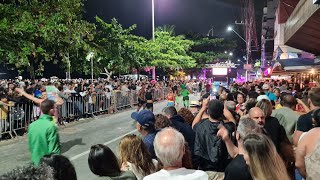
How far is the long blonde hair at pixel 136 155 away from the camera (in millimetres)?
3504

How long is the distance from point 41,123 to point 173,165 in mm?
3173

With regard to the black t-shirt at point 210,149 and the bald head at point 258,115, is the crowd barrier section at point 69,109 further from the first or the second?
the bald head at point 258,115

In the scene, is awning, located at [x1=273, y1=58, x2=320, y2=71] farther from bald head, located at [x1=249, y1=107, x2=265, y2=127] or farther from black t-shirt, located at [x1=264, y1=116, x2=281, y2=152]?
bald head, located at [x1=249, y1=107, x2=265, y2=127]

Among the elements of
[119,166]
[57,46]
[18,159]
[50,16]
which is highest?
[50,16]

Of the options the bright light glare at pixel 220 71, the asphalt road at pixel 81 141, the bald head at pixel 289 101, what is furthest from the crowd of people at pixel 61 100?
the bright light glare at pixel 220 71

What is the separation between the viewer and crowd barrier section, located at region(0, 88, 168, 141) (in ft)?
41.5

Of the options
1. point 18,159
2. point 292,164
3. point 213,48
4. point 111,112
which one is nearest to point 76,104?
point 111,112

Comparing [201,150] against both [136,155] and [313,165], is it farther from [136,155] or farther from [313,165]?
[313,165]

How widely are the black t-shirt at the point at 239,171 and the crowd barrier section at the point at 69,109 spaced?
1042 cm

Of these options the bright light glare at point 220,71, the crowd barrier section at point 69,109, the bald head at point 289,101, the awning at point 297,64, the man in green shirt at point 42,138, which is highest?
the awning at point 297,64

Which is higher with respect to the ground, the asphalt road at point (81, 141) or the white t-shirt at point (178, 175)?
the white t-shirt at point (178, 175)

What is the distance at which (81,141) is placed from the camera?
12305mm

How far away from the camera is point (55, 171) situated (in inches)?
100

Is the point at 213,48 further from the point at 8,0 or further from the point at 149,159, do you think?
the point at 149,159
